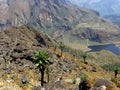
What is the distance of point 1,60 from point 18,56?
17.0m

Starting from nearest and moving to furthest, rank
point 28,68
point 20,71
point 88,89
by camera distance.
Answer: point 88,89, point 20,71, point 28,68

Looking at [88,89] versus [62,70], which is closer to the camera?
[88,89]

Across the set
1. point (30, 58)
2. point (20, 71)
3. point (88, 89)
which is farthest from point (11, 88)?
point (30, 58)

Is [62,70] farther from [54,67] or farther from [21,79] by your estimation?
[21,79]

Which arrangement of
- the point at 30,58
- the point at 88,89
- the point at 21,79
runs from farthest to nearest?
the point at 30,58
the point at 21,79
the point at 88,89

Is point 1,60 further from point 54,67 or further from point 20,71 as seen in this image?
point 54,67

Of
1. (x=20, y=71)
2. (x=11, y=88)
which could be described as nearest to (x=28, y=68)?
(x=20, y=71)

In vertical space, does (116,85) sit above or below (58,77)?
above

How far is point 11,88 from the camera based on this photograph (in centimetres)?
8869

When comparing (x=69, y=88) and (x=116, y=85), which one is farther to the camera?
(x=69, y=88)

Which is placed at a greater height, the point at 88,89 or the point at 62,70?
the point at 88,89

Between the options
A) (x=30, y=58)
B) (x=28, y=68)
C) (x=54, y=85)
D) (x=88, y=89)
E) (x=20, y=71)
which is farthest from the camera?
(x=30, y=58)

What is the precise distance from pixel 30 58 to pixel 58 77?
21779 millimetres

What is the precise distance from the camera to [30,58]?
7338 inches
